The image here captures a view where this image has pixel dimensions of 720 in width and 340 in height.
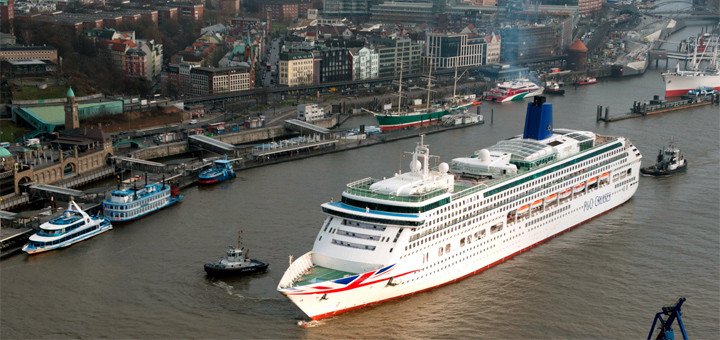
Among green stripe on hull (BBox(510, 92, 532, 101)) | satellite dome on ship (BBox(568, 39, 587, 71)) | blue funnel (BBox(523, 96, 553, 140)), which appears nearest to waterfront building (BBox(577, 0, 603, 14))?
satellite dome on ship (BBox(568, 39, 587, 71))

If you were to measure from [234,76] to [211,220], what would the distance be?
22.9 m

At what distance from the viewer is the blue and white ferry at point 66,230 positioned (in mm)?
23188

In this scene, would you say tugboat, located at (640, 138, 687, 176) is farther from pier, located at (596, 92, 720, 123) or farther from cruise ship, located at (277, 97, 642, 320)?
pier, located at (596, 92, 720, 123)

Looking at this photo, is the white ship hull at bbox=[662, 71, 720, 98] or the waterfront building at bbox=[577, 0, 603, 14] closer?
the white ship hull at bbox=[662, 71, 720, 98]

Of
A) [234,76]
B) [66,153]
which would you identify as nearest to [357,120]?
[234,76]

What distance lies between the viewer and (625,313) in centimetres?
2008

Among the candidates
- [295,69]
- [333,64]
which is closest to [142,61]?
[295,69]

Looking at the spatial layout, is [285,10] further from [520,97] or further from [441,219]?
[441,219]

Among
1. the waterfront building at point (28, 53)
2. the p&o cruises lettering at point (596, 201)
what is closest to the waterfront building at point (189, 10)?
the waterfront building at point (28, 53)

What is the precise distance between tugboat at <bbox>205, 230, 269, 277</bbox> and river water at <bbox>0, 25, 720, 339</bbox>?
0.22m

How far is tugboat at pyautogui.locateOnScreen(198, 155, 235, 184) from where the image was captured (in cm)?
3030

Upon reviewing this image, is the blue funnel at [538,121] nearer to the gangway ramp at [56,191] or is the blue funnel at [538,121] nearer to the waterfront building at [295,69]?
the gangway ramp at [56,191]

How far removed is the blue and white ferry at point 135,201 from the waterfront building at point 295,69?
23158 mm

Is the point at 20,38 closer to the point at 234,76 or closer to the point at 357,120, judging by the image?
the point at 234,76
